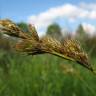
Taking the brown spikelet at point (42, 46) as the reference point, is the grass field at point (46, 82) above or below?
below

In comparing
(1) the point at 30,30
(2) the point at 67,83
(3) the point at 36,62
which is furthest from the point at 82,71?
(1) the point at 30,30

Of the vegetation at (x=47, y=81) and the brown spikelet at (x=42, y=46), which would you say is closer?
the brown spikelet at (x=42, y=46)

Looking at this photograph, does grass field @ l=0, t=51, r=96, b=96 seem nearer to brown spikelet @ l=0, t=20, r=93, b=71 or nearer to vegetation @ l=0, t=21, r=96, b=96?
vegetation @ l=0, t=21, r=96, b=96

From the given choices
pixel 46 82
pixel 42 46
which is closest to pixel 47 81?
pixel 46 82

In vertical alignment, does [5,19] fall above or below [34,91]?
above

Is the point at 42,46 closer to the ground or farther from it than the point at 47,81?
farther from it

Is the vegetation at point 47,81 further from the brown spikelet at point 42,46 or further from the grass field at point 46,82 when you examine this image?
the brown spikelet at point 42,46

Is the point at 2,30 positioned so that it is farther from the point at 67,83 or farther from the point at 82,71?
the point at 82,71

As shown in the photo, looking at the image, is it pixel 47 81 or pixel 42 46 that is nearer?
pixel 42 46

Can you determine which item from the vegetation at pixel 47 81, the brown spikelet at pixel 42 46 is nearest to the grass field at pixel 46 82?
the vegetation at pixel 47 81

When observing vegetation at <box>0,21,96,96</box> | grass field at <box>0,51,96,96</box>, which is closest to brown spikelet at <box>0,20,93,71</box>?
vegetation at <box>0,21,96,96</box>

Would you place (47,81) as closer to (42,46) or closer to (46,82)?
(46,82)
